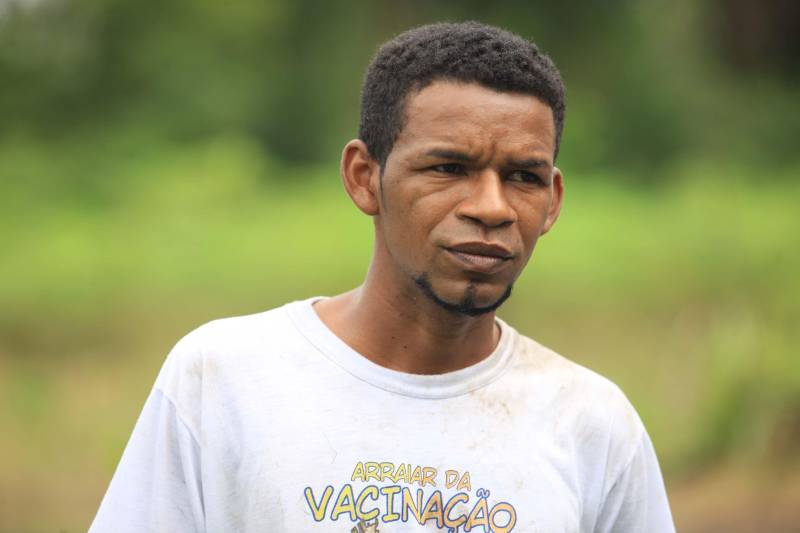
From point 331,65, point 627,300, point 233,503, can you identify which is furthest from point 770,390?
point 233,503

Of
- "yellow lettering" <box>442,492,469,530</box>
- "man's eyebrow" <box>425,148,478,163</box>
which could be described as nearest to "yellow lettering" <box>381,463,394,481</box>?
"yellow lettering" <box>442,492,469,530</box>

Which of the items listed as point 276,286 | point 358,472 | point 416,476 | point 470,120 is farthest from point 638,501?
point 276,286

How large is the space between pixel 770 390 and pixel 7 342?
350 centimetres

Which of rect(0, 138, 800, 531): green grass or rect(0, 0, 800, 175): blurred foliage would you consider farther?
rect(0, 0, 800, 175): blurred foliage

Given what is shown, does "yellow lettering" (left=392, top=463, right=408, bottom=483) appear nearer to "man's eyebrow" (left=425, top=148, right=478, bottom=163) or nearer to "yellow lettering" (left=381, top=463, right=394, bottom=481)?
"yellow lettering" (left=381, top=463, right=394, bottom=481)

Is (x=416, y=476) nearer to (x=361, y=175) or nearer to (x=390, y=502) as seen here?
(x=390, y=502)

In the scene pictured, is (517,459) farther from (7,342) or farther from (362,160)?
(7,342)

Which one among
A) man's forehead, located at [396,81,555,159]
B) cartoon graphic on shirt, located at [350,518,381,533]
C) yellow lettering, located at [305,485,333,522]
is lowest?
cartoon graphic on shirt, located at [350,518,381,533]

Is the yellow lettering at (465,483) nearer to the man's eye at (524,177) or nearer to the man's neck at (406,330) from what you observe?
the man's neck at (406,330)

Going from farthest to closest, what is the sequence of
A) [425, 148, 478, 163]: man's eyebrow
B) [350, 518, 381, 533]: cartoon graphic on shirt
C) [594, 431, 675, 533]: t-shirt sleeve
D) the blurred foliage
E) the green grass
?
the blurred foliage
the green grass
[594, 431, 675, 533]: t-shirt sleeve
[425, 148, 478, 163]: man's eyebrow
[350, 518, 381, 533]: cartoon graphic on shirt

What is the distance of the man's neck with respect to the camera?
7.27 feet

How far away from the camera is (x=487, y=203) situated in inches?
83.2

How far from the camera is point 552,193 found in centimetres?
233

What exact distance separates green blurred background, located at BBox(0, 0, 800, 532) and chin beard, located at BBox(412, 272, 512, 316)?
3020 mm
